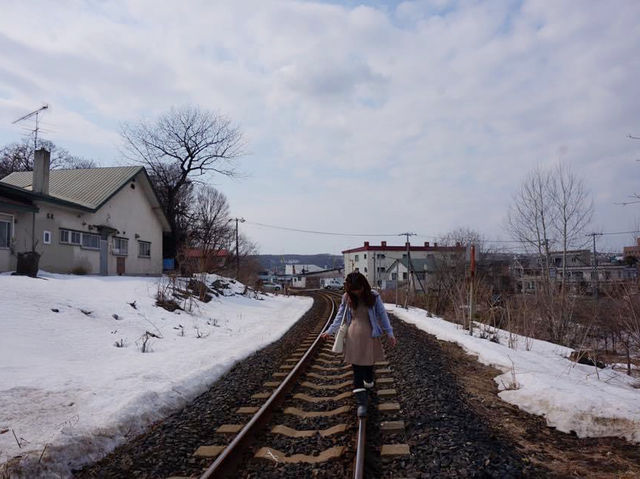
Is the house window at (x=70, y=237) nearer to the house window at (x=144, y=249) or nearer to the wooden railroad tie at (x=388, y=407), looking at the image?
the house window at (x=144, y=249)

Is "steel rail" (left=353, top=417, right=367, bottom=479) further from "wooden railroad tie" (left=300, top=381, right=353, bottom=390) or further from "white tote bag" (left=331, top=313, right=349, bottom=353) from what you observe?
"wooden railroad tie" (left=300, top=381, right=353, bottom=390)

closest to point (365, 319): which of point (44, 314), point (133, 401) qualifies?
point (133, 401)

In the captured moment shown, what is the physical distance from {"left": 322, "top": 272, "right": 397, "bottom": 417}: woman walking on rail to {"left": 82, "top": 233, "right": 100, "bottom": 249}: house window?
20642 millimetres

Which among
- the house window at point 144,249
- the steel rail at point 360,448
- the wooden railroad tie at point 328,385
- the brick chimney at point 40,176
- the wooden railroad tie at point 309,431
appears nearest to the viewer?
the steel rail at point 360,448

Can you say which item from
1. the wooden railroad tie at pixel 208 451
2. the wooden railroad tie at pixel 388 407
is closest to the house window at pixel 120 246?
the wooden railroad tie at pixel 388 407

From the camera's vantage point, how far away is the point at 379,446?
450cm

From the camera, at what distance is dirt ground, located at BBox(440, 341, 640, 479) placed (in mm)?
4125

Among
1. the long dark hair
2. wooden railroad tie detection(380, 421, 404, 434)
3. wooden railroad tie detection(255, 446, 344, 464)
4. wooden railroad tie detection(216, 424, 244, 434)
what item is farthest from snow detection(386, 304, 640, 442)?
wooden railroad tie detection(216, 424, 244, 434)

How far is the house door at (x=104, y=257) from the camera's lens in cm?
2408

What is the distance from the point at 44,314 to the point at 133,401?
240 inches

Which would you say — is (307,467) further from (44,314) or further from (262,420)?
(44,314)

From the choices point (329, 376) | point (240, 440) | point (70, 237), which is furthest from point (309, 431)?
point (70, 237)

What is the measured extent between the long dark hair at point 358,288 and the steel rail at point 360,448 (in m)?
1.31

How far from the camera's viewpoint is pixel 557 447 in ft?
15.6
